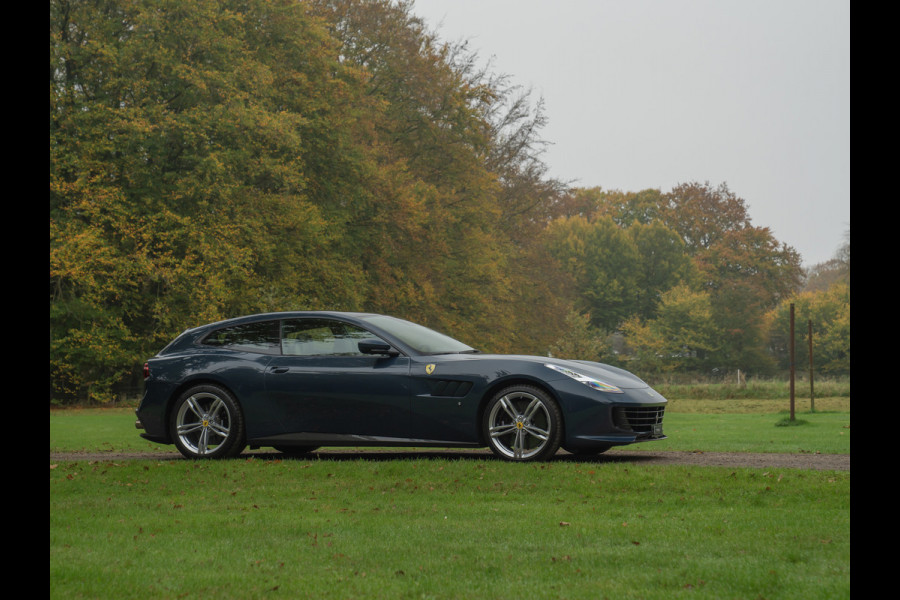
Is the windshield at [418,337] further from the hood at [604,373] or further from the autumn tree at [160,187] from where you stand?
the autumn tree at [160,187]

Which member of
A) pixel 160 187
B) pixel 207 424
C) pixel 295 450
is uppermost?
pixel 160 187

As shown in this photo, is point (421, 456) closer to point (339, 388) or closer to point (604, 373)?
point (339, 388)

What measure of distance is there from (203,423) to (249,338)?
3.42 ft

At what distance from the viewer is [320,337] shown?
34.5 feet

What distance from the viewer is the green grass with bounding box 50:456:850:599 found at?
5.02 metres

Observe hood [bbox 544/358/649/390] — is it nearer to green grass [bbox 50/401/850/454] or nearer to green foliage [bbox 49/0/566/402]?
green grass [bbox 50/401/850/454]

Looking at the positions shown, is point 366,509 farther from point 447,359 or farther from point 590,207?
point 590,207

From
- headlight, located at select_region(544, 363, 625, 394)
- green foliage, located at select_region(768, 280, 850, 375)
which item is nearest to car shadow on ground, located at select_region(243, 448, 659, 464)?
headlight, located at select_region(544, 363, 625, 394)

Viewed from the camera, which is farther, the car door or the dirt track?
the car door

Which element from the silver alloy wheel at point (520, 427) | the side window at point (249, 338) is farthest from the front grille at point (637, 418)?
the side window at point (249, 338)

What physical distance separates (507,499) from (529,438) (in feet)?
6.09

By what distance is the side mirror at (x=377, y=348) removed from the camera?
9.95 m

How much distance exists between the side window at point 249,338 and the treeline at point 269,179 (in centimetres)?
1763

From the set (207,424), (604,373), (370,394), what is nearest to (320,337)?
(370,394)
